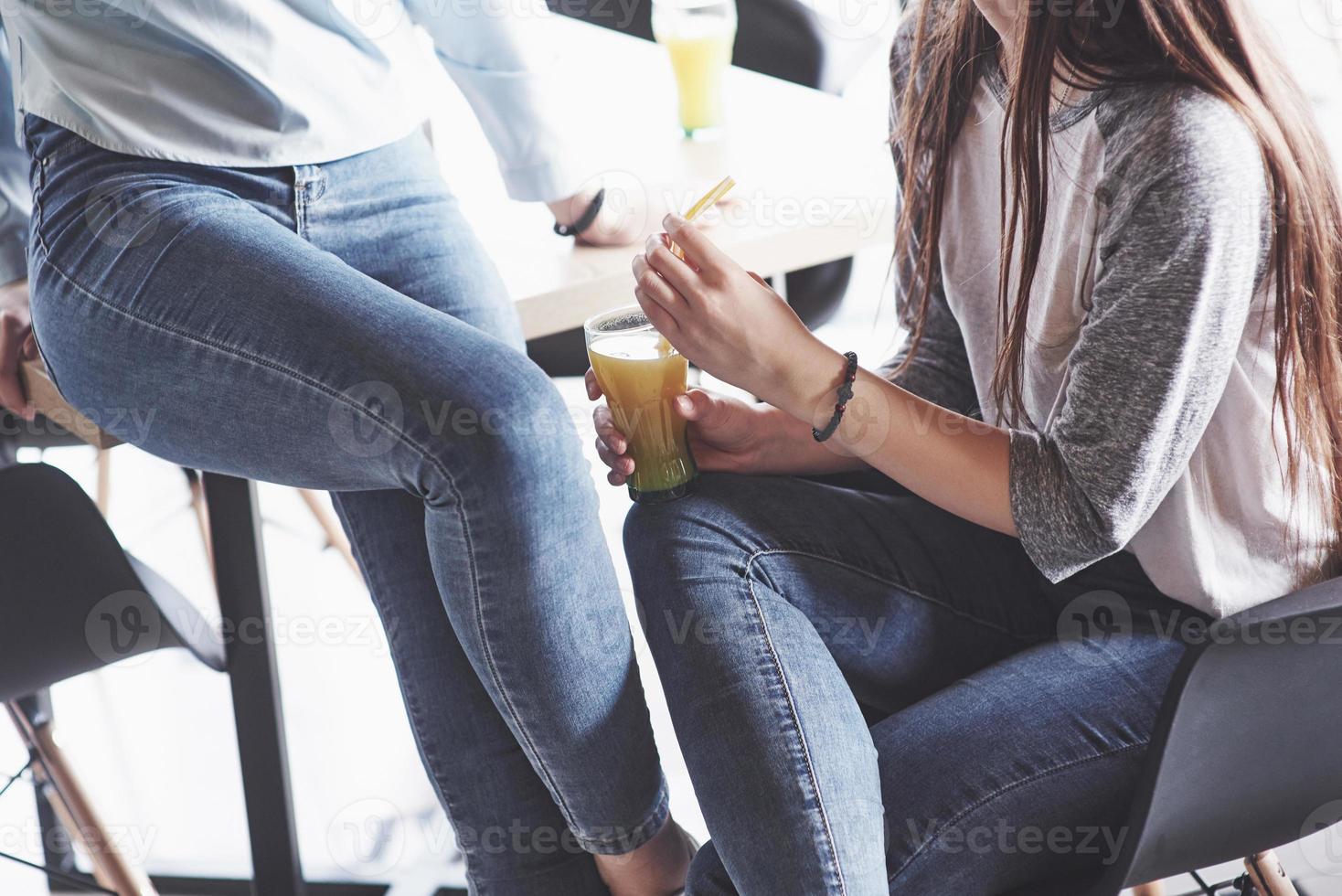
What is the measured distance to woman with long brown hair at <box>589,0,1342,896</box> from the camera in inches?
32.9

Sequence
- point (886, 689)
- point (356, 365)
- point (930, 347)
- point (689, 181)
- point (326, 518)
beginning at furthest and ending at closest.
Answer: point (326, 518) → point (689, 181) → point (930, 347) → point (886, 689) → point (356, 365)

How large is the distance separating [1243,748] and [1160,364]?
251 mm

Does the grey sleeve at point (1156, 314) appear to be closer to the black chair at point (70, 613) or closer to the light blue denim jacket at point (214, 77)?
the light blue denim jacket at point (214, 77)

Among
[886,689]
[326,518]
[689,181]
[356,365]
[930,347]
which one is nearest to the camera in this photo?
[356,365]

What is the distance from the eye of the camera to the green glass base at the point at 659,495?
107 centimetres

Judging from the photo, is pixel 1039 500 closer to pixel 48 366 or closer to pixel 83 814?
pixel 48 366

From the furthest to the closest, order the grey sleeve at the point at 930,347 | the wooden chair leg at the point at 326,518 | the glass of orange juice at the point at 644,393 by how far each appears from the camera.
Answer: the wooden chair leg at the point at 326,518 < the grey sleeve at the point at 930,347 < the glass of orange juice at the point at 644,393

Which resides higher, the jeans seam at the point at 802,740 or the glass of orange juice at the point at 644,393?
the glass of orange juice at the point at 644,393

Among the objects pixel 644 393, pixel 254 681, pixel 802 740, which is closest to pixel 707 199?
pixel 644 393

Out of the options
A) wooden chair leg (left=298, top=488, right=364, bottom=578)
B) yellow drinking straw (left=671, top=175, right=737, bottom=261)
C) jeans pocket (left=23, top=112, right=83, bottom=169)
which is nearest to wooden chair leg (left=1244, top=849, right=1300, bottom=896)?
yellow drinking straw (left=671, top=175, right=737, bottom=261)

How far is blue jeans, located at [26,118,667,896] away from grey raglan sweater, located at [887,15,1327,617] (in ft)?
1.13

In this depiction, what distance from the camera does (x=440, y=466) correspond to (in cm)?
90

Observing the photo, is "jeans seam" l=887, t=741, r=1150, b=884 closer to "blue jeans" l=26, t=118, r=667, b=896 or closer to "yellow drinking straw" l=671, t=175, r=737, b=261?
"blue jeans" l=26, t=118, r=667, b=896

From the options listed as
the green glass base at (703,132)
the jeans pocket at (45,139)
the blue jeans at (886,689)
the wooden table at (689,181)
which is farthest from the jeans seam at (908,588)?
the green glass base at (703,132)
